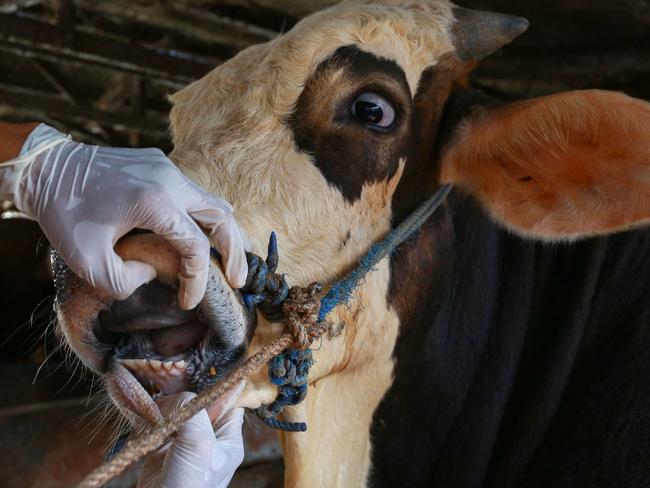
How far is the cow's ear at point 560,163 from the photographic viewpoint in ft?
6.27

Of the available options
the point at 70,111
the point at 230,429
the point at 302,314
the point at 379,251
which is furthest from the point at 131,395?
the point at 70,111

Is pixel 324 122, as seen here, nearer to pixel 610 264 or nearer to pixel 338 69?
pixel 338 69

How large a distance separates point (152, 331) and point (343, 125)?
0.79m

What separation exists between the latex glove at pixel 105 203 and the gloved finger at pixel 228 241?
0.12 feet

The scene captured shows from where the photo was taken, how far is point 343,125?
1.98 metres

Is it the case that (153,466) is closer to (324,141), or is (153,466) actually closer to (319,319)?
(319,319)

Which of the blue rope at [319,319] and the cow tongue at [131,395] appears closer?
the cow tongue at [131,395]

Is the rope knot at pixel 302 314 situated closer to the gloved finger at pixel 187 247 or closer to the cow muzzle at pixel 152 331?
the cow muzzle at pixel 152 331

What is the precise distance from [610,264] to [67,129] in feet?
25.6

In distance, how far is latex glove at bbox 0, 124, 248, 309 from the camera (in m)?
1.34

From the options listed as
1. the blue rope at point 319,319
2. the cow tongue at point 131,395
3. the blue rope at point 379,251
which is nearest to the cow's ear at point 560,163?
the blue rope at point 379,251

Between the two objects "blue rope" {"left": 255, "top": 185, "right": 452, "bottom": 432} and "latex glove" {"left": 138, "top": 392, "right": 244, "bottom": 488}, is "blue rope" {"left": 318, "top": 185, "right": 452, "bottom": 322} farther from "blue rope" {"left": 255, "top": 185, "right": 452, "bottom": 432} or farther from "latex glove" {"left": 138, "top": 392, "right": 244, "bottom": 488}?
"latex glove" {"left": 138, "top": 392, "right": 244, "bottom": 488}

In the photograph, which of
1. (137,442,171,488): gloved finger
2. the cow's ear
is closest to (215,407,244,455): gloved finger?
(137,442,171,488): gloved finger

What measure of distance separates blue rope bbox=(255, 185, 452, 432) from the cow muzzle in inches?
7.4
